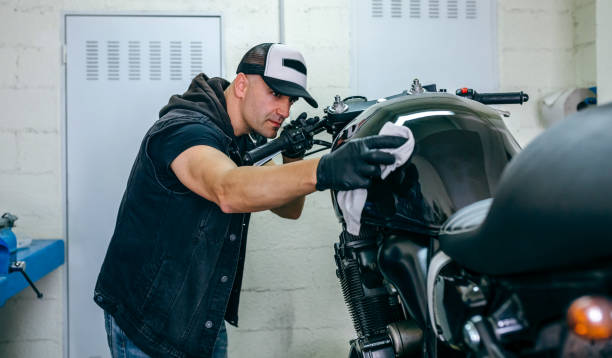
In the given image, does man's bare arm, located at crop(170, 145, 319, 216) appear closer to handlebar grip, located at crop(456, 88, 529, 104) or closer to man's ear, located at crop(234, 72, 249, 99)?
man's ear, located at crop(234, 72, 249, 99)

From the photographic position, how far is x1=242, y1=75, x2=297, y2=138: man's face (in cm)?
143

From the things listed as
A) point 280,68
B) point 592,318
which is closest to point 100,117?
point 280,68

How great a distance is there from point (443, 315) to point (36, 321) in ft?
6.61

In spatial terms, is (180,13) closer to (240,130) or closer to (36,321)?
(240,130)

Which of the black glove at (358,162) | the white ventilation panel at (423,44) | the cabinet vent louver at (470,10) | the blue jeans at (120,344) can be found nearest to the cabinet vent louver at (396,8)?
the white ventilation panel at (423,44)

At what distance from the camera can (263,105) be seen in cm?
143

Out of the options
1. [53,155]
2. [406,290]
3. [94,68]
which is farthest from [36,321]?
[406,290]

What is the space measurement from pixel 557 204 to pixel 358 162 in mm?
365

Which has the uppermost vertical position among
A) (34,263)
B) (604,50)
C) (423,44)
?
(423,44)

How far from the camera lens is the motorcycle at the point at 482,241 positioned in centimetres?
44

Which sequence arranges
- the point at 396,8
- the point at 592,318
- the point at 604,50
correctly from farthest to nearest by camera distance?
1. the point at 396,8
2. the point at 604,50
3. the point at 592,318

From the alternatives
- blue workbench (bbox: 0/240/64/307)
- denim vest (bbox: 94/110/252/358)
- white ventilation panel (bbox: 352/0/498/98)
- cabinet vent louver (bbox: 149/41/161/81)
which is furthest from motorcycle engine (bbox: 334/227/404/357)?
cabinet vent louver (bbox: 149/41/161/81)

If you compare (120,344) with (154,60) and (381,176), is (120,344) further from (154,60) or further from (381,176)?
(154,60)

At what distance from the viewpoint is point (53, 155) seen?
2090 millimetres
